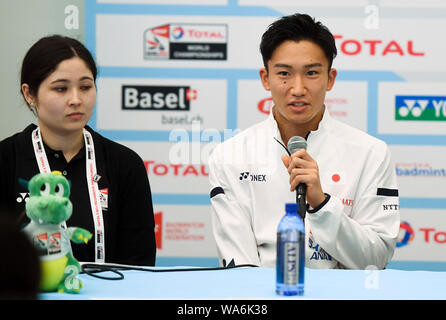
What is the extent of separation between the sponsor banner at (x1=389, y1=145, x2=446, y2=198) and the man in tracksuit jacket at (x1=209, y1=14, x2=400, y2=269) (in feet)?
3.20

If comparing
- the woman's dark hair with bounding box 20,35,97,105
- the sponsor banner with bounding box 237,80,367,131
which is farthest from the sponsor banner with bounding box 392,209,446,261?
the woman's dark hair with bounding box 20,35,97,105

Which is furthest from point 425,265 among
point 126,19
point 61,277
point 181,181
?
point 61,277

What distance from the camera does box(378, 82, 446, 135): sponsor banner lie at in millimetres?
3057

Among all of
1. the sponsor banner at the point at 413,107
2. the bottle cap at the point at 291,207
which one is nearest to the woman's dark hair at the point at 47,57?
the bottle cap at the point at 291,207

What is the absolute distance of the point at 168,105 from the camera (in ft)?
10.2

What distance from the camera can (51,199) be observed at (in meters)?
1.29

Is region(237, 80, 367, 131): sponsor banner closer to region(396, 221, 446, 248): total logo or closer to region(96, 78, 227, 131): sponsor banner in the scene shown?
region(96, 78, 227, 131): sponsor banner

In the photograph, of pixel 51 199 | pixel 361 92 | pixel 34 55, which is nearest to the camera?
pixel 51 199

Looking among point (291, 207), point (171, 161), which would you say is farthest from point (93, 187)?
point (171, 161)

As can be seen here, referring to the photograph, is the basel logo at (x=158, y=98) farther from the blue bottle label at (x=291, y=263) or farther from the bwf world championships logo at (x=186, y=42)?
the blue bottle label at (x=291, y=263)

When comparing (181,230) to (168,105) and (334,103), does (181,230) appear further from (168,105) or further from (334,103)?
(334,103)

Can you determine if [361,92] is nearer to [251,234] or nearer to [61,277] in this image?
[251,234]

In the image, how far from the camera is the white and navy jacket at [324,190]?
1979 mm

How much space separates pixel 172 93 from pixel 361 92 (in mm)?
979
